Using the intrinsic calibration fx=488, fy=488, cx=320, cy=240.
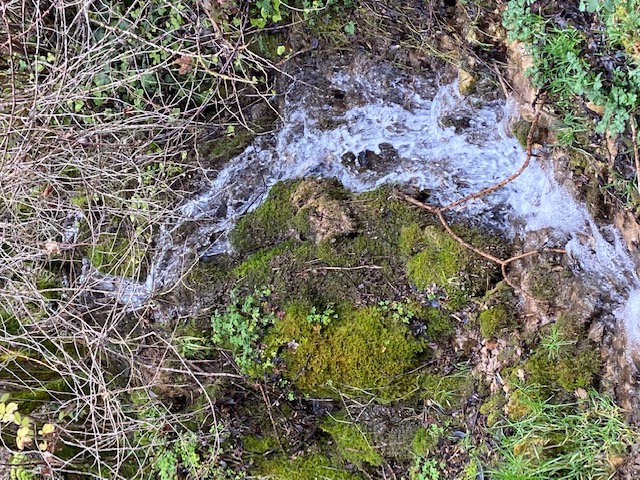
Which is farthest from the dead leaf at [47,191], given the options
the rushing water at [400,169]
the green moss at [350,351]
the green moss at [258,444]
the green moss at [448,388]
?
the green moss at [448,388]

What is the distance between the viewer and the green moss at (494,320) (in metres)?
2.89

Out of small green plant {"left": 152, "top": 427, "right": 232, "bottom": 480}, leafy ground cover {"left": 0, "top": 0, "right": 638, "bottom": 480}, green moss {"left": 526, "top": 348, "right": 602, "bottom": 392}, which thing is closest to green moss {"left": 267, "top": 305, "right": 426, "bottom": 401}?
leafy ground cover {"left": 0, "top": 0, "right": 638, "bottom": 480}

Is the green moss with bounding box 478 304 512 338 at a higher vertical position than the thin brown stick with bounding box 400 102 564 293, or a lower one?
lower

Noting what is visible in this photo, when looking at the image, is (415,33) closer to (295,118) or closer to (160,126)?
(295,118)

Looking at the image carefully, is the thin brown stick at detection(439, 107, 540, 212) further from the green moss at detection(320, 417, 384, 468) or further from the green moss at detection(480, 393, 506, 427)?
the green moss at detection(320, 417, 384, 468)

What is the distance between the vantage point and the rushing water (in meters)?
2.72

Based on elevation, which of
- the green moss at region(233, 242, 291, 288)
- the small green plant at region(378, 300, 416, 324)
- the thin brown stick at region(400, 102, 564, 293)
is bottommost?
the green moss at region(233, 242, 291, 288)

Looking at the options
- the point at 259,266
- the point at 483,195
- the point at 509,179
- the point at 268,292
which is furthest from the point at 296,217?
the point at 509,179

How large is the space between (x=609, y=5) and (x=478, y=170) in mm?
1460

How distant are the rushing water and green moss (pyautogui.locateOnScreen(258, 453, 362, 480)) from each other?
168 cm

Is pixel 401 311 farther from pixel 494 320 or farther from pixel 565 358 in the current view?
pixel 565 358

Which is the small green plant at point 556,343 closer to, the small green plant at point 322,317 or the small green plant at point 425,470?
the small green plant at point 425,470

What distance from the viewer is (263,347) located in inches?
137

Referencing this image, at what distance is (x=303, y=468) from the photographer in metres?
3.71
